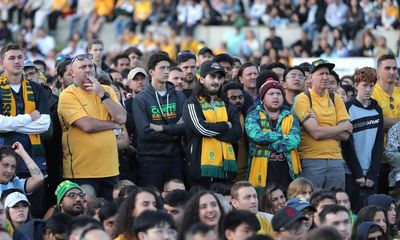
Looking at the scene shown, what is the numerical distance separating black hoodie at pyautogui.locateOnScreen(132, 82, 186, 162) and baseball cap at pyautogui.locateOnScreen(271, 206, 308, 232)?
143 inches

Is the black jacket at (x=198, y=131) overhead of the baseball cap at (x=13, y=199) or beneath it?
overhead

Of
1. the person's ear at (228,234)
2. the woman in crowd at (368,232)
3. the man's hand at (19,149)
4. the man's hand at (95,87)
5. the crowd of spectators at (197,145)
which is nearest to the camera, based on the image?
the person's ear at (228,234)

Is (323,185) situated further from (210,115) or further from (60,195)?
(60,195)

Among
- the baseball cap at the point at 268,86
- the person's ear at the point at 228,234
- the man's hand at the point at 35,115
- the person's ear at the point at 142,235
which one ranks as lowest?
the person's ear at the point at 228,234

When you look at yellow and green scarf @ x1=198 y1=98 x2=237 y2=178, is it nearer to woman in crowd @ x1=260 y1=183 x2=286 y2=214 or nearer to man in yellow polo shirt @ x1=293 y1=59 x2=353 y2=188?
woman in crowd @ x1=260 y1=183 x2=286 y2=214

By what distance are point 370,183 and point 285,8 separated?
50.7 feet

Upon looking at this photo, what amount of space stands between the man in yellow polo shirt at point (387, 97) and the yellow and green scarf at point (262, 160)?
1860 mm

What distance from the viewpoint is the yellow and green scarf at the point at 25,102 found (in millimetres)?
14508

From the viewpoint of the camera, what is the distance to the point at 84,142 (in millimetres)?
14820

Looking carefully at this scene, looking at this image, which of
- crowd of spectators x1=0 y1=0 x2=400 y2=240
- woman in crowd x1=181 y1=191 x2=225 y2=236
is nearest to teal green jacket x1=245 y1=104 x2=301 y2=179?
crowd of spectators x1=0 y1=0 x2=400 y2=240

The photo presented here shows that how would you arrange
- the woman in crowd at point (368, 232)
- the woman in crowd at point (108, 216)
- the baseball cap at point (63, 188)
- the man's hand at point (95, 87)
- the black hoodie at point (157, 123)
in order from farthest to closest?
the black hoodie at point (157, 123), the man's hand at point (95, 87), the baseball cap at point (63, 188), the woman in crowd at point (368, 232), the woman in crowd at point (108, 216)

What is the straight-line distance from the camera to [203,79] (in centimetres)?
1541

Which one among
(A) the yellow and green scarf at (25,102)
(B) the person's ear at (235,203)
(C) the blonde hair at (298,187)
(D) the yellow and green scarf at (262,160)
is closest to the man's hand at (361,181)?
(D) the yellow and green scarf at (262,160)

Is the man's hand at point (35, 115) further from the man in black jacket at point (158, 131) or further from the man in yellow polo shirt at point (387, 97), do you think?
the man in yellow polo shirt at point (387, 97)
